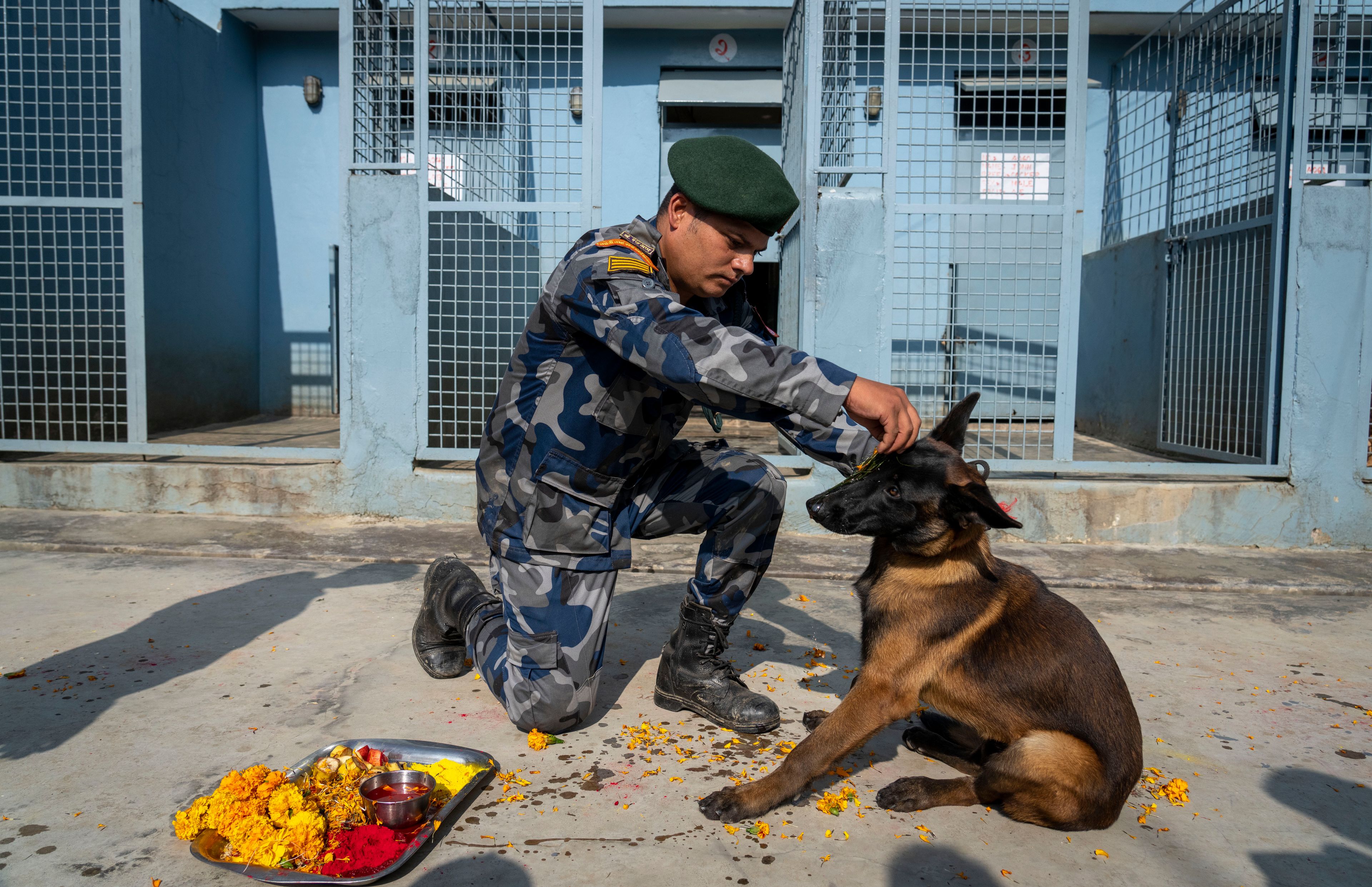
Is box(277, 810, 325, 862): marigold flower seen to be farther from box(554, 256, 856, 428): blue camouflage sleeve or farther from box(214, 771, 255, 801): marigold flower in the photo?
box(554, 256, 856, 428): blue camouflage sleeve

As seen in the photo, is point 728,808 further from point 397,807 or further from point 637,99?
point 637,99

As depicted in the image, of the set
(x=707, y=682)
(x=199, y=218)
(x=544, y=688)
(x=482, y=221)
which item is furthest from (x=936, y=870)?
(x=199, y=218)

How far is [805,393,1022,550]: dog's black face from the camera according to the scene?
2.20 metres

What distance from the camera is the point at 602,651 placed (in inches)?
106

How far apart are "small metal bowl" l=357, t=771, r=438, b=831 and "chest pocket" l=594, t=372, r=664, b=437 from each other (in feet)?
3.87

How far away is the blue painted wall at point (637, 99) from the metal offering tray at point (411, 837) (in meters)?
8.16

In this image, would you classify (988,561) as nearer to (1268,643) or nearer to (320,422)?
(1268,643)

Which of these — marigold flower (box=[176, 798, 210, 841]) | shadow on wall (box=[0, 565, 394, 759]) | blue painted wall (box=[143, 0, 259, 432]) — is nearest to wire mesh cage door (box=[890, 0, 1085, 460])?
shadow on wall (box=[0, 565, 394, 759])

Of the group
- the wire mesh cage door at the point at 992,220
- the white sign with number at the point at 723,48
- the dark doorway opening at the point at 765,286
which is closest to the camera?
the wire mesh cage door at the point at 992,220

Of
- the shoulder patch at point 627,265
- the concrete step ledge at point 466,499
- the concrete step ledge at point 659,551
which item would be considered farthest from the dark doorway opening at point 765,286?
the shoulder patch at point 627,265

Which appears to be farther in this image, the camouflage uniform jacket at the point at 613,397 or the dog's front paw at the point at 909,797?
the dog's front paw at the point at 909,797

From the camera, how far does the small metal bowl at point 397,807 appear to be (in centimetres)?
196

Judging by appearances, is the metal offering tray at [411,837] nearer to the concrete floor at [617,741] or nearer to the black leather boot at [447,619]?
the concrete floor at [617,741]

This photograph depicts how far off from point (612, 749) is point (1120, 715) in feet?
4.69
